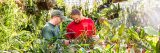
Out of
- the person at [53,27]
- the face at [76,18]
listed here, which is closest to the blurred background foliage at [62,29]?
the person at [53,27]

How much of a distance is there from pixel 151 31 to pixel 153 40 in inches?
6.8

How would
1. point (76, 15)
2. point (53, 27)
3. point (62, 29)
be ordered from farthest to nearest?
point (62, 29)
point (76, 15)
point (53, 27)

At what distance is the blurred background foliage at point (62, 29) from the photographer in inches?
95.4

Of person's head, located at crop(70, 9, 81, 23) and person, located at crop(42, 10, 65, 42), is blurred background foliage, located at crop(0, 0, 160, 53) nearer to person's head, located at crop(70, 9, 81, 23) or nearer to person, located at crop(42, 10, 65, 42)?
person, located at crop(42, 10, 65, 42)

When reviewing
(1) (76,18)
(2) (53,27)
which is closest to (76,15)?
(1) (76,18)

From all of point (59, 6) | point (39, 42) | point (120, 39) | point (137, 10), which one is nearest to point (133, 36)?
point (120, 39)

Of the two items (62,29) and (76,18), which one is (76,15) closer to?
(76,18)

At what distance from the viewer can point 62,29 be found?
4488 mm

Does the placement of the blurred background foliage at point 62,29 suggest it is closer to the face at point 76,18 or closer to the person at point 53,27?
the person at point 53,27

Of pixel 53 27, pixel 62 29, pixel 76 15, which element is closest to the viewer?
pixel 53 27

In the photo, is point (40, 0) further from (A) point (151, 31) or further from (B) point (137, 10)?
(A) point (151, 31)

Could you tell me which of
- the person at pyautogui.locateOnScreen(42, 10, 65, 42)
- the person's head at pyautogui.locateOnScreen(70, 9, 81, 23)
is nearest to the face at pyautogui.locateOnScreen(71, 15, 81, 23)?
the person's head at pyautogui.locateOnScreen(70, 9, 81, 23)

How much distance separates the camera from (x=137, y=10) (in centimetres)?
771

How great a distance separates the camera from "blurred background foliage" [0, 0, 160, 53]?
2.42 meters
